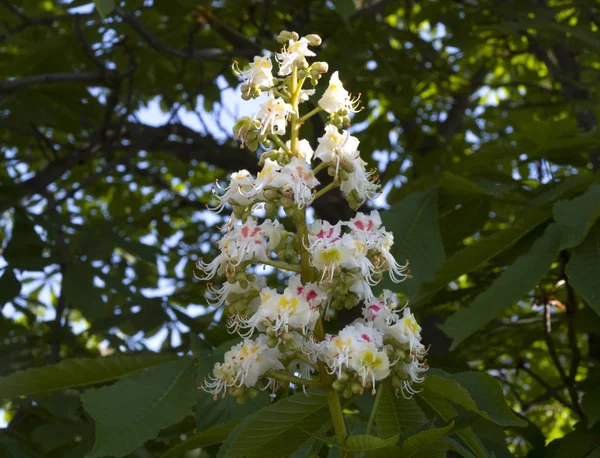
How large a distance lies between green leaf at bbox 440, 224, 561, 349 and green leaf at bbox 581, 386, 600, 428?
1.51 feet

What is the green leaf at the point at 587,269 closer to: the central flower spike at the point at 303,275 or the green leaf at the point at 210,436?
the central flower spike at the point at 303,275

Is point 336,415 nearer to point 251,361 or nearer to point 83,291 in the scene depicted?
point 251,361

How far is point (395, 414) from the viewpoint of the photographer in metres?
1.49

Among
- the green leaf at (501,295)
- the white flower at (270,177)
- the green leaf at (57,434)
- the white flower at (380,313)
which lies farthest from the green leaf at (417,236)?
the green leaf at (57,434)

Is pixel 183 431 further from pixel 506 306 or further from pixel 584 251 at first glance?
pixel 584 251

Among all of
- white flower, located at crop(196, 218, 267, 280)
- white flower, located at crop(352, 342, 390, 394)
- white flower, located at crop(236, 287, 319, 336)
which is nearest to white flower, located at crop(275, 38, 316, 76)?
white flower, located at crop(196, 218, 267, 280)

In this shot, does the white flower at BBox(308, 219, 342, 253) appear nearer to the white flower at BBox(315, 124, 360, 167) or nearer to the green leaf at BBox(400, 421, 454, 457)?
the white flower at BBox(315, 124, 360, 167)

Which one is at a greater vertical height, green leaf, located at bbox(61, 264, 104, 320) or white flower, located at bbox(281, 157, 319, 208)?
white flower, located at bbox(281, 157, 319, 208)

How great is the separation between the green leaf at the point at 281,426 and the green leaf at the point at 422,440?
0.68ft

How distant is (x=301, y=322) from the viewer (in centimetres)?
134

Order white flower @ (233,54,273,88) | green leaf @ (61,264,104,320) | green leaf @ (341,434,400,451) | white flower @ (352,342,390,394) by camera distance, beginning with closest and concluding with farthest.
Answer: green leaf @ (341,434,400,451)
white flower @ (352,342,390,394)
white flower @ (233,54,273,88)
green leaf @ (61,264,104,320)

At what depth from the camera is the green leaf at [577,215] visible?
5.57 ft

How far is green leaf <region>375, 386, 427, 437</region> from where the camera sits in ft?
4.85

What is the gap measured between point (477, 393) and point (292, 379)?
1.26 ft
